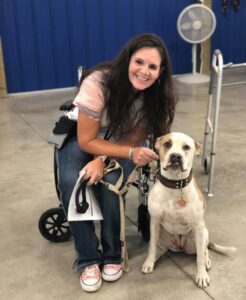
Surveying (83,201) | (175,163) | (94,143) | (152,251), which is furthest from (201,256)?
(94,143)

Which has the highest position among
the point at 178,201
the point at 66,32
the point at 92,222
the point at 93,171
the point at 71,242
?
the point at 66,32

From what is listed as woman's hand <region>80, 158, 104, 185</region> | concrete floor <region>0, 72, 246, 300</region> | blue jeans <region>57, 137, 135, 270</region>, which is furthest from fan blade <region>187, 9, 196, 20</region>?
woman's hand <region>80, 158, 104, 185</region>

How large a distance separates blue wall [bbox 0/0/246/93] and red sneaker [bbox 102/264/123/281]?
4405 mm

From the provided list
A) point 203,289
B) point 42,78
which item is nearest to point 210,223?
point 203,289

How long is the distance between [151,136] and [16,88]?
418cm

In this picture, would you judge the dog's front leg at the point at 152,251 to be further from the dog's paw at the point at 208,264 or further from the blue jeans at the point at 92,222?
the dog's paw at the point at 208,264

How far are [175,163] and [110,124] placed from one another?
1.42ft

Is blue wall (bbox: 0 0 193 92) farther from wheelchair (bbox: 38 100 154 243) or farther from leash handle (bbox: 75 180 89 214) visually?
leash handle (bbox: 75 180 89 214)

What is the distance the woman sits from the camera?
204cm

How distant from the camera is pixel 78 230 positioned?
206 cm

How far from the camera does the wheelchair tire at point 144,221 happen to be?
2340 mm

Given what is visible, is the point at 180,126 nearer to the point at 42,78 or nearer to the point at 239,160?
the point at 239,160

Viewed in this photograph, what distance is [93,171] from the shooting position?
2020 millimetres

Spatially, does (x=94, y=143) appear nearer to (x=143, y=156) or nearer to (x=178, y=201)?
(x=143, y=156)
